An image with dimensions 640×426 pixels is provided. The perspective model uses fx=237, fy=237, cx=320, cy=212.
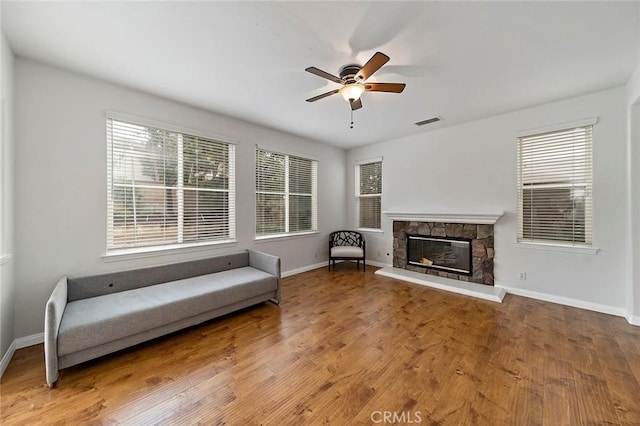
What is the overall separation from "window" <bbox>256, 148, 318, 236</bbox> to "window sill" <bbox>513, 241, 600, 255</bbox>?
368 cm

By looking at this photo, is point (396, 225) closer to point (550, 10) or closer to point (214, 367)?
point (550, 10)

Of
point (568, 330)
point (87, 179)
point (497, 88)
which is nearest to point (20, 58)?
point (87, 179)

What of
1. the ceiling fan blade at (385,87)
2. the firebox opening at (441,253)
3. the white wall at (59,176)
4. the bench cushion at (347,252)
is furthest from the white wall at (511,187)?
the white wall at (59,176)

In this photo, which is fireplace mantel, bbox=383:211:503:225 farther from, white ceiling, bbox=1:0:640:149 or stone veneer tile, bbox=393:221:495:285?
white ceiling, bbox=1:0:640:149

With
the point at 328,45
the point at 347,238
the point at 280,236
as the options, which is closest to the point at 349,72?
the point at 328,45

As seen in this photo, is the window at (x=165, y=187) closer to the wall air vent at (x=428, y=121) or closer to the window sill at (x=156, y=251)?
the window sill at (x=156, y=251)

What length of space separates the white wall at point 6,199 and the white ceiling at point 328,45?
0.30 metres

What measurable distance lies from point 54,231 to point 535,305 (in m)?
5.98

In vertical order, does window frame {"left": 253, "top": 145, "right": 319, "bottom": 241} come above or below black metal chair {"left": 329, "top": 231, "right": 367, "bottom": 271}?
above

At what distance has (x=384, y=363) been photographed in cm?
211

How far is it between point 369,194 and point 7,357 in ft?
18.7

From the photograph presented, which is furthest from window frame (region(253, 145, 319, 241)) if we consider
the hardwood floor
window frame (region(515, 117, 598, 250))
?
window frame (region(515, 117, 598, 250))

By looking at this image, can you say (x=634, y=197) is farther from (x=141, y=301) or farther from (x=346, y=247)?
(x=141, y=301)

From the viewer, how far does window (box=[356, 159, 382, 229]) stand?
561cm
